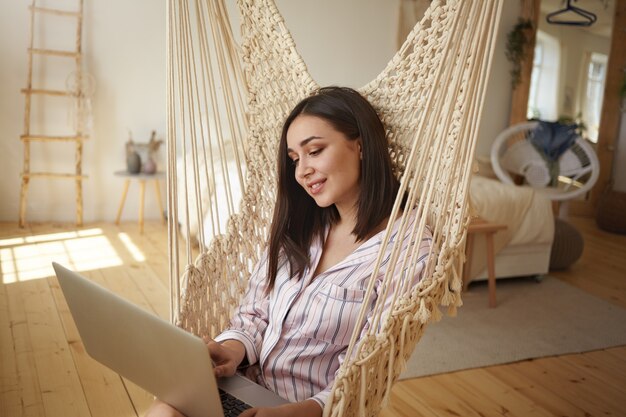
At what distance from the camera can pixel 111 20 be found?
4.30 m

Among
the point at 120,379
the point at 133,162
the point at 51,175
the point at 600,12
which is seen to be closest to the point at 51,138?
the point at 51,175

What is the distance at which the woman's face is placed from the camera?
51.1 inches

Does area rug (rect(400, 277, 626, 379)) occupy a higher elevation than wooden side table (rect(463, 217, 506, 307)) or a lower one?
lower

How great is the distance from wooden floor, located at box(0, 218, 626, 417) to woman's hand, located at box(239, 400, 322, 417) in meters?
0.99

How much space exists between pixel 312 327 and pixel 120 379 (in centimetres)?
121

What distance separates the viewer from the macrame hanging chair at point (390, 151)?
1111 mm

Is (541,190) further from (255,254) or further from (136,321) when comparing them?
(136,321)

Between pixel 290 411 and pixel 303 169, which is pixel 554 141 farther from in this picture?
pixel 290 411

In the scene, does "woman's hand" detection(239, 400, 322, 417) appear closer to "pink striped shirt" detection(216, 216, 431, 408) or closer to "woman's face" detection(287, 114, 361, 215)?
"pink striped shirt" detection(216, 216, 431, 408)

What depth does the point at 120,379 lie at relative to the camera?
2.20 meters

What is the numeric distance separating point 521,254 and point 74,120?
10.0 feet

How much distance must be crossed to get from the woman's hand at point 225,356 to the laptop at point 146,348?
3.6 inches

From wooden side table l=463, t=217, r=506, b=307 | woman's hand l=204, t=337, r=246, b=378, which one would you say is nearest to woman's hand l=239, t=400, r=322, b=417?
woman's hand l=204, t=337, r=246, b=378

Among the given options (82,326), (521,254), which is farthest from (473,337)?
(82,326)
